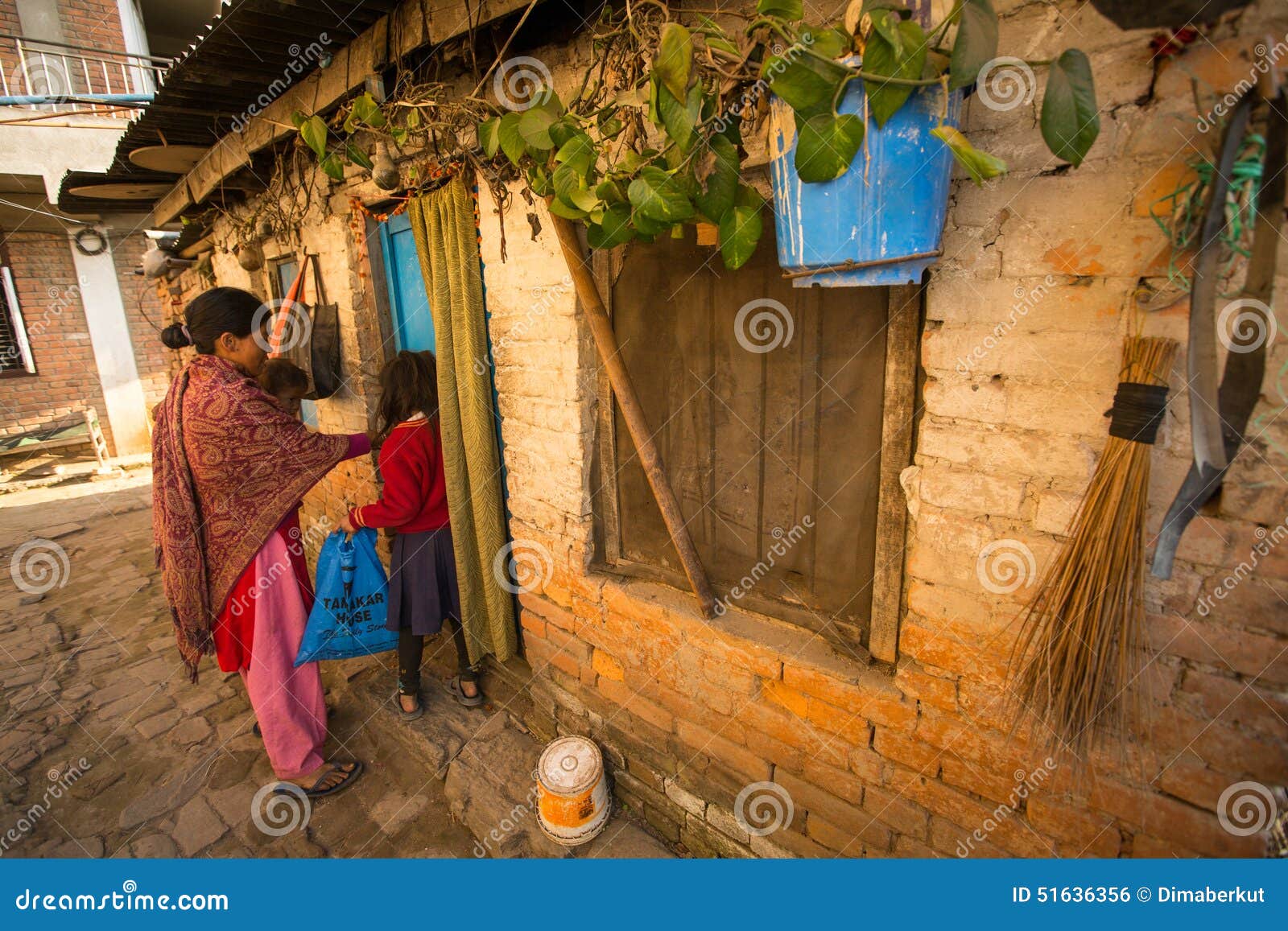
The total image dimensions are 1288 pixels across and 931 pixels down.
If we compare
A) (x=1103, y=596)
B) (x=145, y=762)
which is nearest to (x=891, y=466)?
(x=1103, y=596)

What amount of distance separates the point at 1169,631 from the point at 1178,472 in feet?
1.22

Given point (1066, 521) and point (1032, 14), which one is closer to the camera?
point (1032, 14)

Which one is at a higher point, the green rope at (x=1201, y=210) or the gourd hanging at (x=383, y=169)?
the gourd hanging at (x=383, y=169)

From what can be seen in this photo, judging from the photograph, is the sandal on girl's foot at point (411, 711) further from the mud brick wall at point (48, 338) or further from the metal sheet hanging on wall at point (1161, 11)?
the mud brick wall at point (48, 338)

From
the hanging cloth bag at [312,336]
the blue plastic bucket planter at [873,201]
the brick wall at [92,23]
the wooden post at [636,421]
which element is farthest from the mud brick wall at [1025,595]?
the brick wall at [92,23]

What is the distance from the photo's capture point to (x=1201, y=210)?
1140 mm

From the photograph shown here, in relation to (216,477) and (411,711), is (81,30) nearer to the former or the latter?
(216,477)

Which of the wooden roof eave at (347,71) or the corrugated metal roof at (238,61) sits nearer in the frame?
the wooden roof eave at (347,71)

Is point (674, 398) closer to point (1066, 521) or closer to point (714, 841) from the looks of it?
point (1066, 521)

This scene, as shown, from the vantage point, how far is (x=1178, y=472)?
1.30 m

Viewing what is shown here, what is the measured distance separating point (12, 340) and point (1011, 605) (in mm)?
14728

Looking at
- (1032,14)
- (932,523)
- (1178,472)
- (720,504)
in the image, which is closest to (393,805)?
(720,504)

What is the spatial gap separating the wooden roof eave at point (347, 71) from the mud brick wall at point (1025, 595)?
0.35 metres

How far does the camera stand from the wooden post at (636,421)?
2172mm
